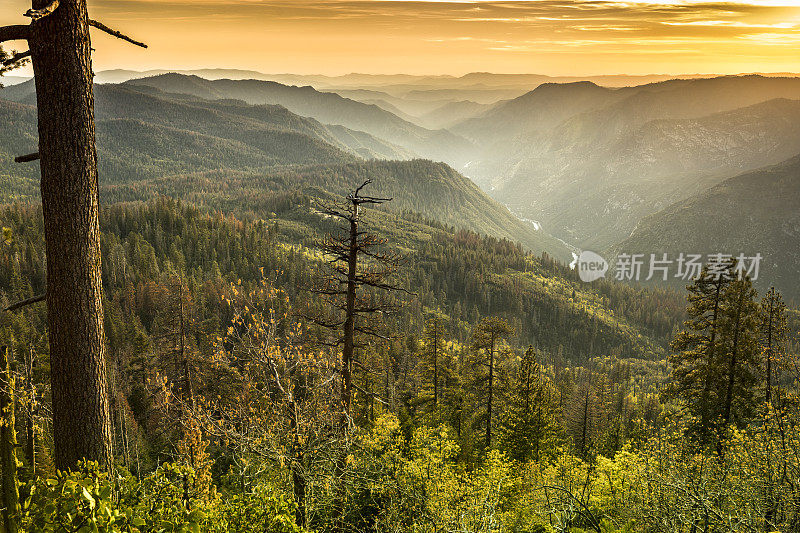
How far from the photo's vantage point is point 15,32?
6.57 meters

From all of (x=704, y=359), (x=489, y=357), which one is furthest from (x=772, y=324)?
(x=489, y=357)

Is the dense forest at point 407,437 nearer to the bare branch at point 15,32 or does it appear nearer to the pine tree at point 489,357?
the pine tree at point 489,357

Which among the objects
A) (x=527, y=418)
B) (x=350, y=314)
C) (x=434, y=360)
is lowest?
(x=527, y=418)

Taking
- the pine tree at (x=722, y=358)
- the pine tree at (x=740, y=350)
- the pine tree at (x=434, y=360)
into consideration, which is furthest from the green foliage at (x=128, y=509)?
the pine tree at (x=434, y=360)

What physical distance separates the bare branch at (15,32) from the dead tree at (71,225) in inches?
0.5

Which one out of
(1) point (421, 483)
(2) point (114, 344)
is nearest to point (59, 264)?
(1) point (421, 483)

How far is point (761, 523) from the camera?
1072 cm

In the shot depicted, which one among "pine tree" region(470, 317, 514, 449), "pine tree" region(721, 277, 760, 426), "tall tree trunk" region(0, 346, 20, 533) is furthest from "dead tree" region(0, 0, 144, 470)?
"pine tree" region(470, 317, 514, 449)

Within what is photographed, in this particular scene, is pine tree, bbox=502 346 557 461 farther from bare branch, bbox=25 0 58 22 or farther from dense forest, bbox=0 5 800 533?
bare branch, bbox=25 0 58 22

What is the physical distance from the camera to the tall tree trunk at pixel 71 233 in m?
6.82

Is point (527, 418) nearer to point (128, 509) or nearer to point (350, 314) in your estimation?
point (350, 314)

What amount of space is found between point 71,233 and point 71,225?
12 cm

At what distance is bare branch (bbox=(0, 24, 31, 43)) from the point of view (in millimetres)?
6491

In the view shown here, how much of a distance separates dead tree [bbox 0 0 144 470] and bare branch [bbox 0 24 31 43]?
14 millimetres
